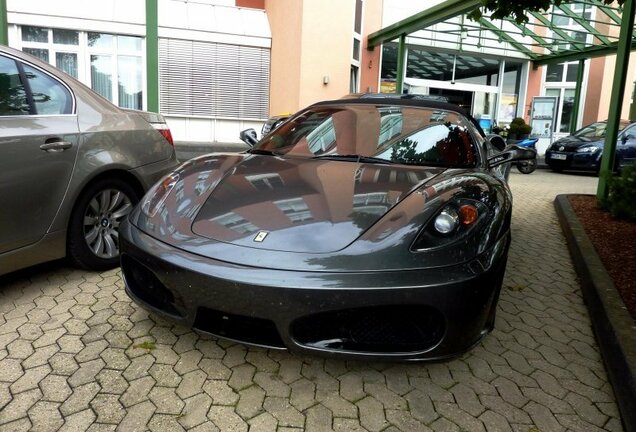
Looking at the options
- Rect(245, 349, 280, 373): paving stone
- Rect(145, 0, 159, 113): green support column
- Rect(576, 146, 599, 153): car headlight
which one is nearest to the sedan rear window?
Rect(245, 349, 280, 373): paving stone

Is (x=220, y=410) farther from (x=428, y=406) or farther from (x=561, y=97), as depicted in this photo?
(x=561, y=97)

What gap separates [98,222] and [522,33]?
14.5 m

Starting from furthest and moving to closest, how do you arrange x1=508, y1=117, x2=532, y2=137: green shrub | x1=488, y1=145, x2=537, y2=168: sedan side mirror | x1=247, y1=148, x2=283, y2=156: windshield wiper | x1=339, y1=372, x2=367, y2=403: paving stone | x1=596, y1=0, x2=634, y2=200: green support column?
x1=508, y1=117, x2=532, y2=137: green shrub → x1=596, y1=0, x2=634, y2=200: green support column → x1=488, y1=145, x2=537, y2=168: sedan side mirror → x1=247, y1=148, x2=283, y2=156: windshield wiper → x1=339, y1=372, x2=367, y2=403: paving stone

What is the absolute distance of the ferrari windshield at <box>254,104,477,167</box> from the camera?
10.3 feet

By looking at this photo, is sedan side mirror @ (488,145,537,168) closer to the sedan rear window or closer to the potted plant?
the sedan rear window

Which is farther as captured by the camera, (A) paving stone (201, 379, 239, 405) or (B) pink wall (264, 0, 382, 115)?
(B) pink wall (264, 0, 382, 115)

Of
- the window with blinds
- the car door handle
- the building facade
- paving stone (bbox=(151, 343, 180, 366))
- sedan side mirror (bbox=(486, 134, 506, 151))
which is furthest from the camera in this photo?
the window with blinds

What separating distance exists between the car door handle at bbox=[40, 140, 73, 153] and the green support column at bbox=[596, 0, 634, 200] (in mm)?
5854

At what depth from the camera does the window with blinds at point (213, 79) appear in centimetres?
1353

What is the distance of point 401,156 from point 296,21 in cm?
1086

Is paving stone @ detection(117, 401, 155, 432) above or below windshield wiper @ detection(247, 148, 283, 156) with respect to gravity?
below

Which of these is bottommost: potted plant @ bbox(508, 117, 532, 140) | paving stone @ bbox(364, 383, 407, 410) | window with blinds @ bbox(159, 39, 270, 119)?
paving stone @ bbox(364, 383, 407, 410)

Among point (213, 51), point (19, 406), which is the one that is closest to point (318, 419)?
point (19, 406)

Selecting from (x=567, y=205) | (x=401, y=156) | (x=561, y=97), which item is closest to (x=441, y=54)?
(x=561, y=97)
